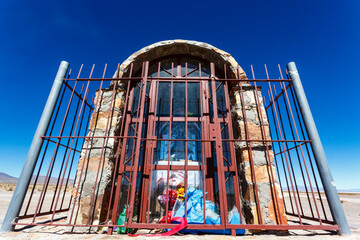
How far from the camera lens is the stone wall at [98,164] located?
2.80m

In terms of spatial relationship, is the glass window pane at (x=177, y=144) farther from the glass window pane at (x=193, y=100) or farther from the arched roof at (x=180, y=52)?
the arched roof at (x=180, y=52)

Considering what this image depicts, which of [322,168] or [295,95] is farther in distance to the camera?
[295,95]

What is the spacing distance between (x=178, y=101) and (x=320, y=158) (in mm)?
2692

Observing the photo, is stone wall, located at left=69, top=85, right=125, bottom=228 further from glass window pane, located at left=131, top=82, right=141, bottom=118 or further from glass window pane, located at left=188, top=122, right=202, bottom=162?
glass window pane, located at left=188, top=122, right=202, bottom=162

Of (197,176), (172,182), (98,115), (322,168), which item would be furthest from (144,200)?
(322,168)

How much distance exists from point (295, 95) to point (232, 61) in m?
1.44

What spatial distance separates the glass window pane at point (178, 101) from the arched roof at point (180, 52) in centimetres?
87

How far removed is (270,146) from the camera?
325 cm

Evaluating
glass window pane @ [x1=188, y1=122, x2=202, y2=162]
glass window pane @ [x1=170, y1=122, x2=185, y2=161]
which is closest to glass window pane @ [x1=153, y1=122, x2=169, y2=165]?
glass window pane @ [x1=170, y1=122, x2=185, y2=161]

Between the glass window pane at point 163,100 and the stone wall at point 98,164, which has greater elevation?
the glass window pane at point 163,100

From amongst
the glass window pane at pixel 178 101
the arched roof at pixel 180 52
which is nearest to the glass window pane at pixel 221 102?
the arched roof at pixel 180 52

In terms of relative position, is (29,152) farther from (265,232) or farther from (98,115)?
(265,232)

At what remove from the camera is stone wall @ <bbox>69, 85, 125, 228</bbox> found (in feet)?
9.20

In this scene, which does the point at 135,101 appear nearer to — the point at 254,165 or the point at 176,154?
the point at 176,154
